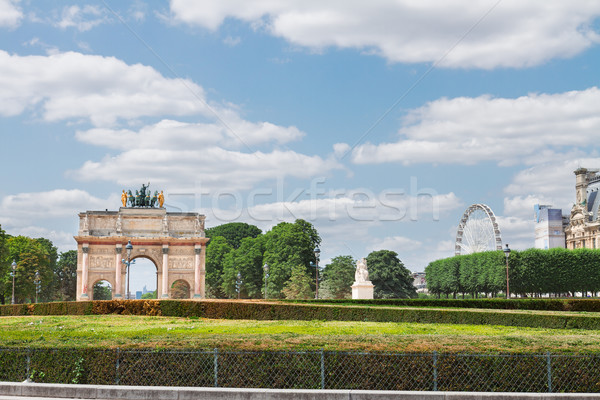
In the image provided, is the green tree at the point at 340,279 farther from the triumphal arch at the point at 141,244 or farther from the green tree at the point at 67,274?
the green tree at the point at 67,274

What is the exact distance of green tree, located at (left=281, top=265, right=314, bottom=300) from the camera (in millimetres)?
82250

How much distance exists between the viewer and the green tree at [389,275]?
8750cm

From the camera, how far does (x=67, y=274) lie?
13438 centimetres

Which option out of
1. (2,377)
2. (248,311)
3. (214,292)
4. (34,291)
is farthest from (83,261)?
(2,377)

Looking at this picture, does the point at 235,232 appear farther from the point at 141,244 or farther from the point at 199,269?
the point at 141,244

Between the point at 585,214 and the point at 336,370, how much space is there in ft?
476

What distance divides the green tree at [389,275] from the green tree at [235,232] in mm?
57907

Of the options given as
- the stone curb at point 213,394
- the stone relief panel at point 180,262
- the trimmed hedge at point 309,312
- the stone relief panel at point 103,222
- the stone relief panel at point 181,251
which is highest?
the stone relief panel at point 103,222

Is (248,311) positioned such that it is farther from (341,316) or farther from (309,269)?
(309,269)

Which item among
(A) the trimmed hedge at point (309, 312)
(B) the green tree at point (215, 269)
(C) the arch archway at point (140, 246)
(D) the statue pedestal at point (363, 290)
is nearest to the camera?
(A) the trimmed hedge at point (309, 312)

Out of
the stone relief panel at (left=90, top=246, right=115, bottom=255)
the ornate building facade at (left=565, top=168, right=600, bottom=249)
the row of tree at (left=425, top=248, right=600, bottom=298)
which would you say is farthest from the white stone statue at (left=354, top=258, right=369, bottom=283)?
the ornate building facade at (left=565, top=168, right=600, bottom=249)

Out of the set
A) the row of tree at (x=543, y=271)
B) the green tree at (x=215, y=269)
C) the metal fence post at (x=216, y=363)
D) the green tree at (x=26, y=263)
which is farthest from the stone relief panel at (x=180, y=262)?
the metal fence post at (x=216, y=363)

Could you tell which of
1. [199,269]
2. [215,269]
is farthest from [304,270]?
[215,269]

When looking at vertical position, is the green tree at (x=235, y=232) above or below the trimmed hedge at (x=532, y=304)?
above
